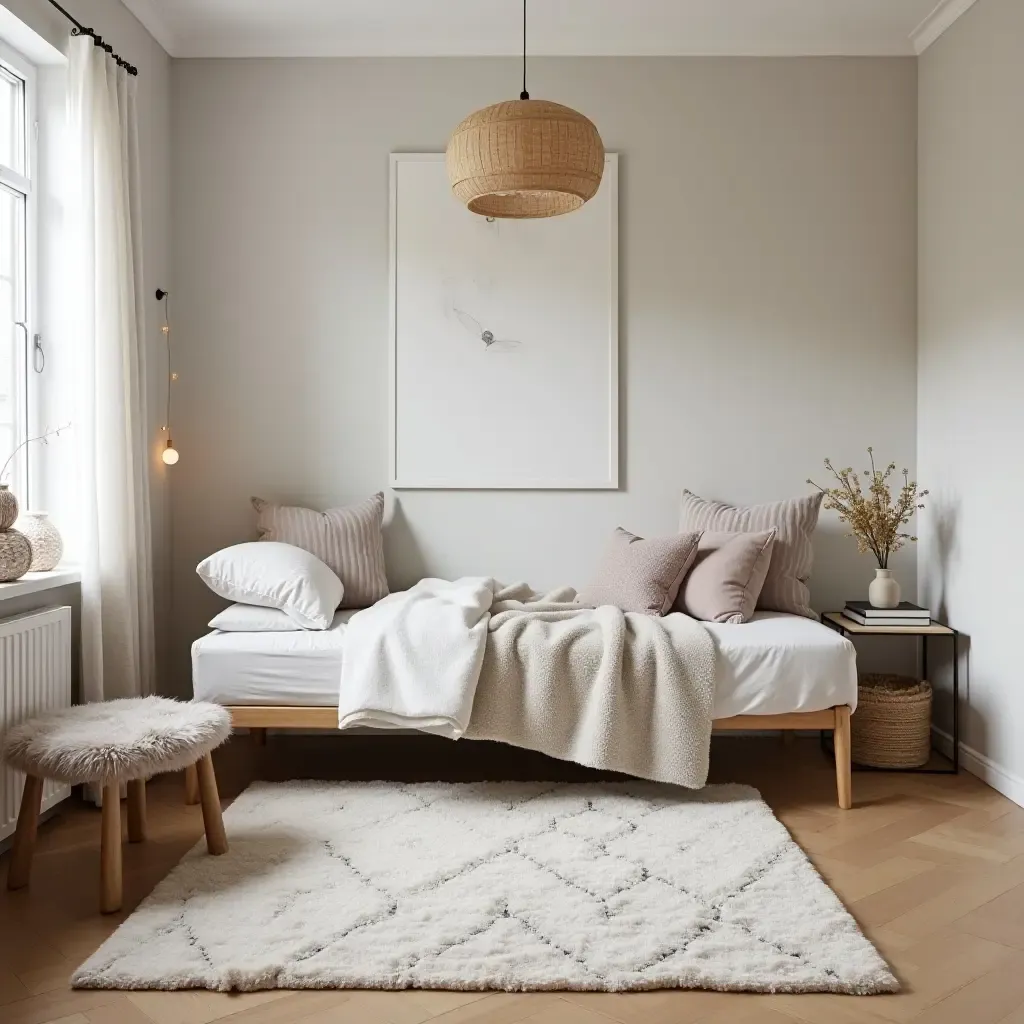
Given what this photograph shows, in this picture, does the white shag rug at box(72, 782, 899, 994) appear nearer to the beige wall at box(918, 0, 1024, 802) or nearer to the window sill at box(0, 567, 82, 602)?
the window sill at box(0, 567, 82, 602)

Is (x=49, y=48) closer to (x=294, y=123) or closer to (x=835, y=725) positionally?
(x=294, y=123)

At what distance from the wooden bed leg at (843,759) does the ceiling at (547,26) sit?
2.65 m

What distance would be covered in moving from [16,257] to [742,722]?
2870 millimetres

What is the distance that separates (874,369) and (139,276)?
2956 mm

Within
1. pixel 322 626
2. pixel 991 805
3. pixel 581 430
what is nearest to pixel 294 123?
pixel 581 430

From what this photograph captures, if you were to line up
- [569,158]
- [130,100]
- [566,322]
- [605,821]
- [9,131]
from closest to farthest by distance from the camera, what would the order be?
1. [569,158]
2. [605,821]
3. [9,131]
4. [130,100]
5. [566,322]

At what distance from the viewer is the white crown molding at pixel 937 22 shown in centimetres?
370

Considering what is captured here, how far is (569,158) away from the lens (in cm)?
268

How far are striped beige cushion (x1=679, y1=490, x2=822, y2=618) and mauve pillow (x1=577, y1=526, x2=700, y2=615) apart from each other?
0.20m

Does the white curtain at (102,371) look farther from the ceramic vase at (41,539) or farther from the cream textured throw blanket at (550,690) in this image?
the cream textured throw blanket at (550,690)

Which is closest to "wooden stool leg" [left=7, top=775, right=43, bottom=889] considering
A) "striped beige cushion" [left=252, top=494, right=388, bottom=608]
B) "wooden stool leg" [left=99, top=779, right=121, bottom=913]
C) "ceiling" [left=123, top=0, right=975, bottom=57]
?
"wooden stool leg" [left=99, top=779, right=121, bottom=913]

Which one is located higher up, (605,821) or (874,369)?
(874,369)

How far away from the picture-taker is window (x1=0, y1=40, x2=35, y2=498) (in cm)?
323

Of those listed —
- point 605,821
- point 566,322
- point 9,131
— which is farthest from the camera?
point 566,322
